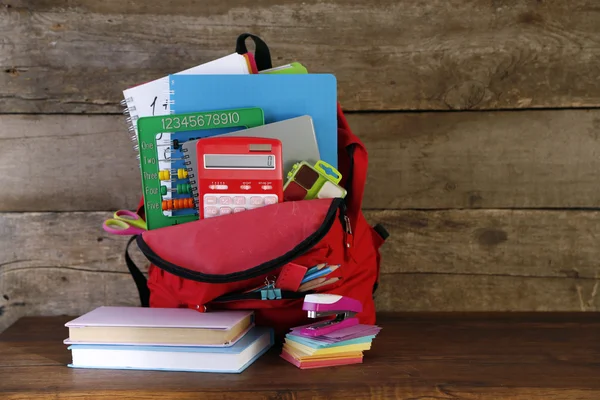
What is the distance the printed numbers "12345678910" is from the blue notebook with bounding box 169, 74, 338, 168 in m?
0.02

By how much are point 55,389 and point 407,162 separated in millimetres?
680

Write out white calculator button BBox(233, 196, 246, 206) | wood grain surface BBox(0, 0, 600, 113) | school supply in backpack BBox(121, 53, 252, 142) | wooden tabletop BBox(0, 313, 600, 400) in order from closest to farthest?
wooden tabletop BBox(0, 313, 600, 400) → white calculator button BBox(233, 196, 246, 206) → school supply in backpack BBox(121, 53, 252, 142) → wood grain surface BBox(0, 0, 600, 113)

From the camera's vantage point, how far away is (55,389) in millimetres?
725

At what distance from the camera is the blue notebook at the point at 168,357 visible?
2.51 feet

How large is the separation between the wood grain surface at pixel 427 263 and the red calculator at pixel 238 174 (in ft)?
1.20

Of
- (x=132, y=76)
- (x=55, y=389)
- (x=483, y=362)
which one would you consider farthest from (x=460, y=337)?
(x=132, y=76)

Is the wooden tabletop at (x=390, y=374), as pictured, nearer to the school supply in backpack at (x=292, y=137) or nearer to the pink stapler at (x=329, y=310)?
the pink stapler at (x=329, y=310)

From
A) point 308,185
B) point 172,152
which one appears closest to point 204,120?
point 172,152

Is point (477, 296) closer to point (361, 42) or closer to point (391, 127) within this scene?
point (391, 127)

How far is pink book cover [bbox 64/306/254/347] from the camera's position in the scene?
77cm

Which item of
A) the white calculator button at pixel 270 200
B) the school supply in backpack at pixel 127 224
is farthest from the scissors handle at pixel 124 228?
the white calculator button at pixel 270 200

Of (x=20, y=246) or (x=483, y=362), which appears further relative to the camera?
(x=20, y=246)

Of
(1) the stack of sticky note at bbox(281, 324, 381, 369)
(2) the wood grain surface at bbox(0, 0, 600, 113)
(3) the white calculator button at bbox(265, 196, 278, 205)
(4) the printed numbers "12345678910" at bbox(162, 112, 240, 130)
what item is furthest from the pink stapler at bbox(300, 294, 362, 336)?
(2) the wood grain surface at bbox(0, 0, 600, 113)

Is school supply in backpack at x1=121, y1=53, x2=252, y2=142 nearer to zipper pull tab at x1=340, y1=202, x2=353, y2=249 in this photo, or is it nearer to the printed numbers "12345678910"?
the printed numbers "12345678910"
